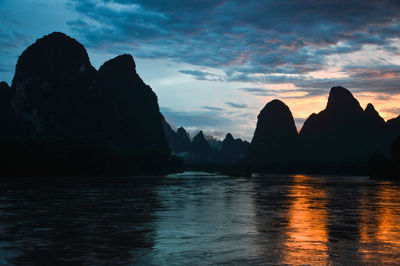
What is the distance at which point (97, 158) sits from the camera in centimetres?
10281

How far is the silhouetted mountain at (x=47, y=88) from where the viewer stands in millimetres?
183625

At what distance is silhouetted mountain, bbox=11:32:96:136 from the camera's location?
602ft

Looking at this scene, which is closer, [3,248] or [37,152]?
[3,248]

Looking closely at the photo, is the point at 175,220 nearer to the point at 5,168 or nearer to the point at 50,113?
the point at 5,168

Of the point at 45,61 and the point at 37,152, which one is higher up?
the point at 45,61

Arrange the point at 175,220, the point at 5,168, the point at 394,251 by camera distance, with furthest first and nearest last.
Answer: the point at 5,168
the point at 175,220
the point at 394,251

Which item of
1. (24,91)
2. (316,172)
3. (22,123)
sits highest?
(24,91)

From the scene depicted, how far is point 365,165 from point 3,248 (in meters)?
155

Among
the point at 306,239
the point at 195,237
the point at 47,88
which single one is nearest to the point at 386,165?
the point at 306,239

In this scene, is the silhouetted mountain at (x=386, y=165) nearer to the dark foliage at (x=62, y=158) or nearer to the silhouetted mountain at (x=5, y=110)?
the dark foliage at (x=62, y=158)

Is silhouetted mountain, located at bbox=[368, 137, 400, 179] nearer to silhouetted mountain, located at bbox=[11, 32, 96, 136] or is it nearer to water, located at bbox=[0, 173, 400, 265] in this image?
water, located at bbox=[0, 173, 400, 265]

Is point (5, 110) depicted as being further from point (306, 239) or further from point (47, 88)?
point (306, 239)

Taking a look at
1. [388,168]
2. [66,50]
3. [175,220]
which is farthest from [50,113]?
[175,220]

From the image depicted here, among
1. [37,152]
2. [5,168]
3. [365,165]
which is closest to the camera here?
[5,168]
